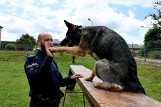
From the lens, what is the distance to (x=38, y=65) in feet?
16.9

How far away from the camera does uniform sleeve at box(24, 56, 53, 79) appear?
16.2 feet

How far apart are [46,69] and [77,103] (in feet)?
16.9

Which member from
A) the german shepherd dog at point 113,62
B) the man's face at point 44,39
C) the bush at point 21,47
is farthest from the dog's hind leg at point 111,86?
the bush at point 21,47

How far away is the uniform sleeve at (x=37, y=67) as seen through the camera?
4.93m

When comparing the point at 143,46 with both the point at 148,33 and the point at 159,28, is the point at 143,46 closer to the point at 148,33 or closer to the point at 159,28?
the point at 159,28

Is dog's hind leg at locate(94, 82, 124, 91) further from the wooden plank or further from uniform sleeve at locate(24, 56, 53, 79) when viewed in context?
uniform sleeve at locate(24, 56, 53, 79)

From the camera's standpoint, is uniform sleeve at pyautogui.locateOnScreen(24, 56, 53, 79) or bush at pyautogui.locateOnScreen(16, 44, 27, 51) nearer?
uniform sleeve at pyautogui.locateOnScreen(24, 56, 53, 79)

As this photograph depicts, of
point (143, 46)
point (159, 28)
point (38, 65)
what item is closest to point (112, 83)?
point (38, 65)

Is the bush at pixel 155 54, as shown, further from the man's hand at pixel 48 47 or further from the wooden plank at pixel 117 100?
the wooden plank at pixel 117 100

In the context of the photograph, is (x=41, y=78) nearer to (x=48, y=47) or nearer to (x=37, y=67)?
(x=37, y=67)

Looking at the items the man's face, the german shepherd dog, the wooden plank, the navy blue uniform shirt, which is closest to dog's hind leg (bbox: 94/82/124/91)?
the german shepherd dog

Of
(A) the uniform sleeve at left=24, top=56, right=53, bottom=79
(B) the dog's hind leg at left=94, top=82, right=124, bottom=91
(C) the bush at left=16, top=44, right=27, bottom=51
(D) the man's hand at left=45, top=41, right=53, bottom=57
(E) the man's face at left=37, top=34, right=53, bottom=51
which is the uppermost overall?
(E) the man's face at left=37, top=34, right=53, bottom=51

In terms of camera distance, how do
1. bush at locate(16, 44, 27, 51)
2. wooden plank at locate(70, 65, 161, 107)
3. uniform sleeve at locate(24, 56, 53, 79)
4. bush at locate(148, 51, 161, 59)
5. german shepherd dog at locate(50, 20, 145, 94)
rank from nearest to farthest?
wooden plank at locate(70, 65, 161, 107) → german shepherd dog at locate(50, 20, 145, 94) → uniform sleeve at locate(24, 56, 53, 79) → bush at locate(148, 51, 161, 59) → bush at locate(16, 44, 27, 51)

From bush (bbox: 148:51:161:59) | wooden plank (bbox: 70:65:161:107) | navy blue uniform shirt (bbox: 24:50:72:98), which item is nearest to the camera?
wooden plank (bbox: 70:65:161:107)
